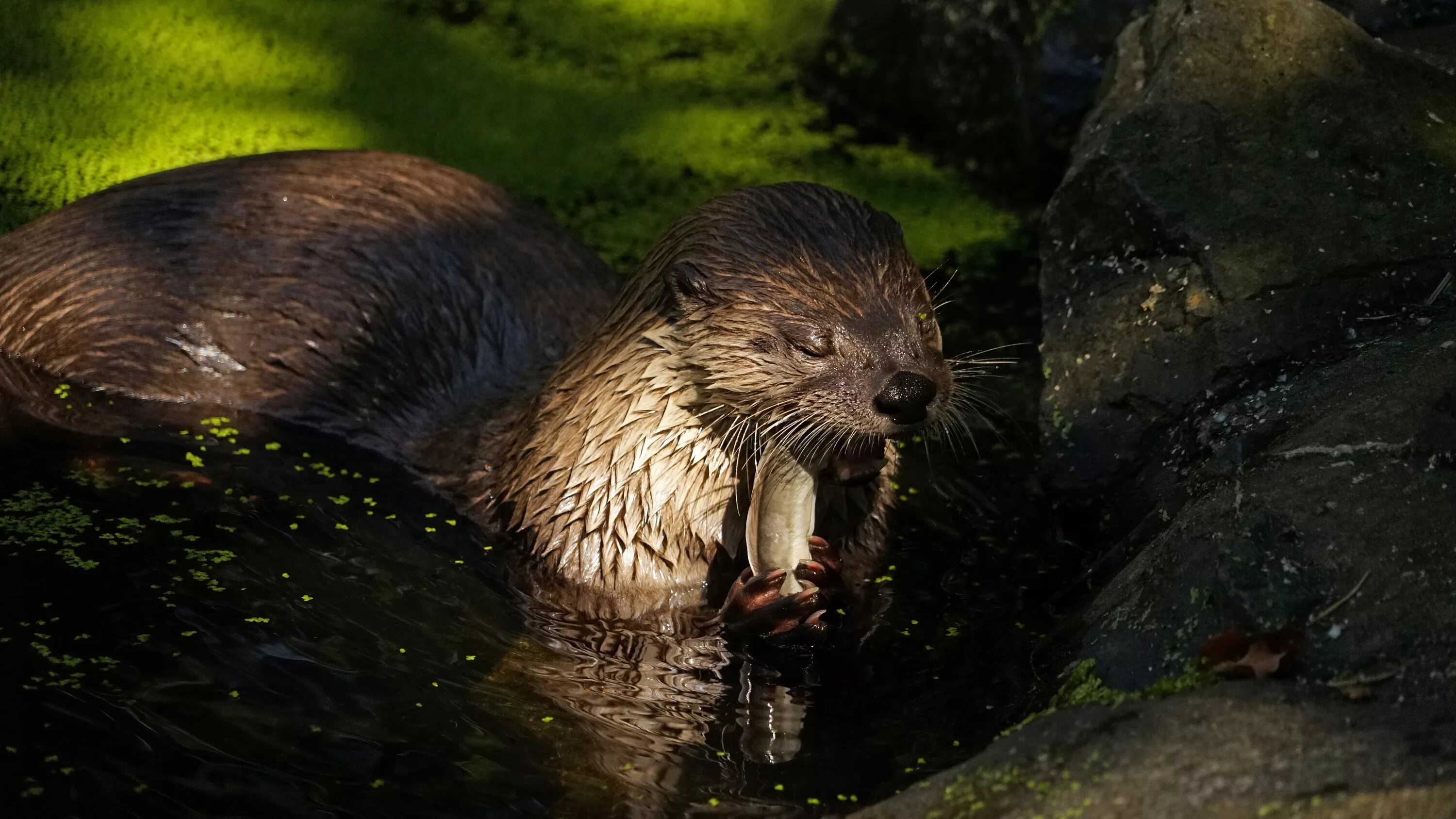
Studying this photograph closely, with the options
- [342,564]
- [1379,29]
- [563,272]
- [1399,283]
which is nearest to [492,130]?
[563,272]

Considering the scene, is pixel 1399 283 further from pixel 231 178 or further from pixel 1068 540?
pixel 231 178

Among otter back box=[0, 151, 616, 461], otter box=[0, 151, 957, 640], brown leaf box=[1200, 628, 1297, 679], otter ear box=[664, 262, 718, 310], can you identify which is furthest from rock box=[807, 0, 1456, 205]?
brown leaf box=[1200, 628, 1297, 679]

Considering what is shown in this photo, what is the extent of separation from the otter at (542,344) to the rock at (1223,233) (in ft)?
1.74

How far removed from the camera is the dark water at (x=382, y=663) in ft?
7.78

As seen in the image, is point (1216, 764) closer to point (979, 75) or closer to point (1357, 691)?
point (1357, 691)

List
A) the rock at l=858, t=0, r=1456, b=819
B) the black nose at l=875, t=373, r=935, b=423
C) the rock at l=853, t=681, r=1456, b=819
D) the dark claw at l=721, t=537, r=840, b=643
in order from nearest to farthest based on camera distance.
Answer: the rock at l=853, t=681, r=1456, b=819 < the rock at l=858, t=0, r=1456, b=819 < the black nose at l=875, t=373, r=935, b=423 < the dark claw at l=721, t=537, r=840, b=643

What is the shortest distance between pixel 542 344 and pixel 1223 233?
1.54m

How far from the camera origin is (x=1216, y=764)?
186 centimetres

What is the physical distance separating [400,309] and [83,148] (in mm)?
1773

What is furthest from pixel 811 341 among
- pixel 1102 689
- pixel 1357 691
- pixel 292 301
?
pixel 292 301

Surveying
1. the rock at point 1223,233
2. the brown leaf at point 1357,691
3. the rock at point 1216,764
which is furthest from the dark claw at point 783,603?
the brown leaf at point 1357,691

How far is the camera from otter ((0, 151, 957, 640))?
2799mm

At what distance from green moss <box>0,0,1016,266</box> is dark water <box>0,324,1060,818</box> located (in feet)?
5.03

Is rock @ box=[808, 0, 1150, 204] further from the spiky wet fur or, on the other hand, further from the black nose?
the black nose
